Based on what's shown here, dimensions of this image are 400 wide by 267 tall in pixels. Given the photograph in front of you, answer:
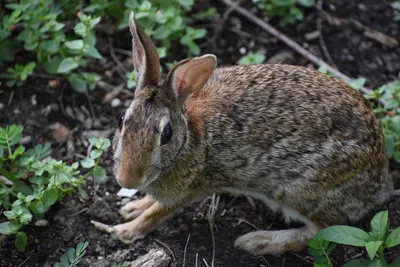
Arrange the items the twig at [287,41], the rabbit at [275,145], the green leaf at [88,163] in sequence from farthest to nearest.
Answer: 1. the twig at [287,41]
2. the green leaf at [88,163]
3. the rabbit at [275,145]

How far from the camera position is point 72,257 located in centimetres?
480

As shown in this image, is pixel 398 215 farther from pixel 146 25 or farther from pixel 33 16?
pixel 33 16

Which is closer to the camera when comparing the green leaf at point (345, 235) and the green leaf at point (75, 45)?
the green leaf at point (345, 235)

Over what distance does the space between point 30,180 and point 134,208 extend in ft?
2.89

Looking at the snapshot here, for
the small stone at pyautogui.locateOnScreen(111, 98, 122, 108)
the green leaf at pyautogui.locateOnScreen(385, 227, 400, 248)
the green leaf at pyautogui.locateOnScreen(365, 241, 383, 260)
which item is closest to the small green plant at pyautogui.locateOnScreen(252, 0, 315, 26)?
the small stone at pyautogui.locateOnScreen(111, 98, 122, 108)

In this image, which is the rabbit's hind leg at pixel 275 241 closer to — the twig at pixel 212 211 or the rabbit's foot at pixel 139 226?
the twig at pixel 212 211

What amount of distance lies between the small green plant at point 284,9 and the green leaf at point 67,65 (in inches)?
82.6

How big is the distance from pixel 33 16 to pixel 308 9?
2.97m

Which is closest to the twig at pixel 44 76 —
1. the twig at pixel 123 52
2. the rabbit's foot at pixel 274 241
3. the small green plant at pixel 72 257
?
the twig at pixel 123 52

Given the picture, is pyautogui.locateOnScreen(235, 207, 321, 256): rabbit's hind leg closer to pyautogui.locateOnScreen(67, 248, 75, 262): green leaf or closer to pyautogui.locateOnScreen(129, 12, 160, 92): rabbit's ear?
pyautogui.locateOnScreen(67, 248, 75, 262): green leaf

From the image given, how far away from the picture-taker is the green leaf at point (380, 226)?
14.8ft

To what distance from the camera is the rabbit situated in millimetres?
4930

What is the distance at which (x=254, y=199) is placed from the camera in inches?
228

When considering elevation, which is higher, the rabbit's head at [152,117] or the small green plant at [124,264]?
the rabbit's head at [152,117]
